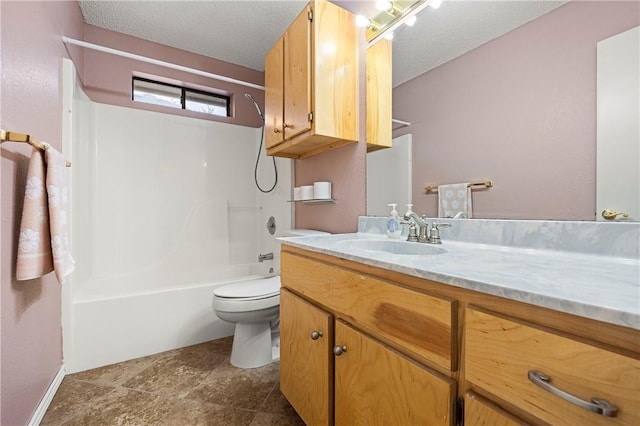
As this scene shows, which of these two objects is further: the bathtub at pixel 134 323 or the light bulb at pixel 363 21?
the bathtub at pixel 134 323

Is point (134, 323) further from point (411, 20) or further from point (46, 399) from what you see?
point (411, 20)

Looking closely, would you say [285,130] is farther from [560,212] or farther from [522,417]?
[522,417]

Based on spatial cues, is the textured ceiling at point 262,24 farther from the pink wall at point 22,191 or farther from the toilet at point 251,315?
the toilet at point 251,315

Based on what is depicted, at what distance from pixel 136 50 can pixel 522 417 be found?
10.2 ft

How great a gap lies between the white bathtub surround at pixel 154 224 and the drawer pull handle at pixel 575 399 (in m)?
1.91

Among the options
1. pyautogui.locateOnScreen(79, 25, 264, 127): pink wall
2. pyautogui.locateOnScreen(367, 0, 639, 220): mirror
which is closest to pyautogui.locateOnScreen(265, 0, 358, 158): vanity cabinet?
pyautogui.locateOnScreen(367, 0, 639, 220): mirror

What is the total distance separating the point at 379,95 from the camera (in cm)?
157

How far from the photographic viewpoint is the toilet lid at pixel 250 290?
1.66m

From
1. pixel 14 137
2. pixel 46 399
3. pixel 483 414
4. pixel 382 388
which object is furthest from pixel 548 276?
pixel 46 399

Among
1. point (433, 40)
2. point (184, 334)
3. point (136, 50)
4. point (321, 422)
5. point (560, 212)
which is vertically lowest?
point (184, 334)

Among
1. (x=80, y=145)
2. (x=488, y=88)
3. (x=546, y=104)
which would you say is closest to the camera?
(x=546, y=104)

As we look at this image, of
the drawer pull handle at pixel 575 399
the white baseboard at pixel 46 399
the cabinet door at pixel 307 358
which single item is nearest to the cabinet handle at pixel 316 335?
the cabinet door at pixel 307 358

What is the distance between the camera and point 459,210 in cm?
118

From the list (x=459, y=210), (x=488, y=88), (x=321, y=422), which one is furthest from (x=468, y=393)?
(x=488, y=88)
